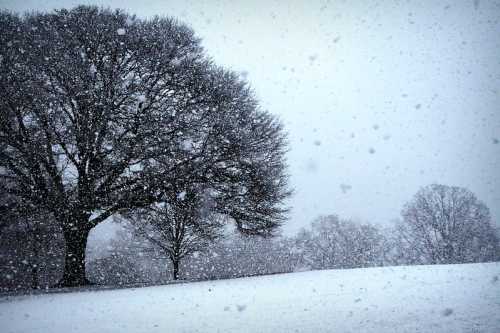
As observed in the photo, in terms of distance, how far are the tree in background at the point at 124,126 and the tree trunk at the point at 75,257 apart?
4 cm

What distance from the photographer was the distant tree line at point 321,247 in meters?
23.5

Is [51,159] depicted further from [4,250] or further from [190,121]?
[4,250]

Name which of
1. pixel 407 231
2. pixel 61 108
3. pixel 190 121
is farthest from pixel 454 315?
pixel 407 231

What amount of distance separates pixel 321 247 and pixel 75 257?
28.1 m

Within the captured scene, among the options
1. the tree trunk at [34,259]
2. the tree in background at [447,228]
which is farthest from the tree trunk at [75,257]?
the tree in background at [447,228]

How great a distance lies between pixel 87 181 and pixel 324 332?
12570mm

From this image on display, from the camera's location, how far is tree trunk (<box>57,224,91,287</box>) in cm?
1279

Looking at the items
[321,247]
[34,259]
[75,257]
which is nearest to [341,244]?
[321,247]

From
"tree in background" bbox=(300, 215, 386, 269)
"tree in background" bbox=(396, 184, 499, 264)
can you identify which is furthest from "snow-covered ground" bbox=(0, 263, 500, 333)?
"tree in background" bbox=(300, 215, 386, 269)

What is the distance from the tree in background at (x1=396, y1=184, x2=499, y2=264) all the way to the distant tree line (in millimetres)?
72

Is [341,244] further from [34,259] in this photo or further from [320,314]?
[320,314]

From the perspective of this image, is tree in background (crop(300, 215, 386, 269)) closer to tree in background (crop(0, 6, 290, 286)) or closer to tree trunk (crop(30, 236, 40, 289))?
tree in background (crop(0, 6, 290, 286))

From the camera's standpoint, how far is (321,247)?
3628 centimetres

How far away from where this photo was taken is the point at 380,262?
116 feet
